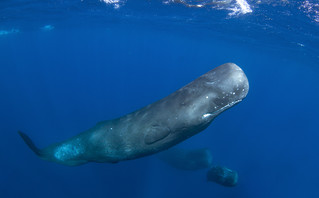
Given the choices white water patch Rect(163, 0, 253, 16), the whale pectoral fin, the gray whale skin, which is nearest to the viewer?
the gray whale skin

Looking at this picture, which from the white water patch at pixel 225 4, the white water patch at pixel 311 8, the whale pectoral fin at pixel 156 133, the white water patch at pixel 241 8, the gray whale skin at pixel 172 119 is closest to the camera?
the gray whale skin at pixel 172 119

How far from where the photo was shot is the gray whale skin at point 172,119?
13.1 feet

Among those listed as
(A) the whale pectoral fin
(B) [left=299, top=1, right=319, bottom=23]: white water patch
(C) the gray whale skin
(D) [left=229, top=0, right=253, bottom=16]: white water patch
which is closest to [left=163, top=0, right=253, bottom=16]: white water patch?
(D) [left=229, top=0, right=253, bottom=16]: white water patch

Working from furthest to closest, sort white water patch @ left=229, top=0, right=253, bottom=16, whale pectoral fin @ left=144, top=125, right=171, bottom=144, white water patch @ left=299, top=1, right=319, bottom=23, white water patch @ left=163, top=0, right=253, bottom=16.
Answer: white water patch @ left=163, top=0, right=253, bottom=16, white water patch @ left=229, top=0, right=253, bottom=16, white water patch @ left=299, top=1, right=319, bottom=23, whale pectoral fin @ left=144, top=125, right=171, bottom=144

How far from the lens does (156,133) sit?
4551 millimetres

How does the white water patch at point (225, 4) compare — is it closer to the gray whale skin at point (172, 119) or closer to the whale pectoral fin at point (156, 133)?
the gray whale skin at point (172, 119)

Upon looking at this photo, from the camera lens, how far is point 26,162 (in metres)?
16.8

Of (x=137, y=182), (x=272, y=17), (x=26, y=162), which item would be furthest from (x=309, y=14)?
(x=26, y=162)

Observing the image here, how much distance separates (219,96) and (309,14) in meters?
14.6

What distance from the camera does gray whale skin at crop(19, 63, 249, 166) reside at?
4004 millimetres

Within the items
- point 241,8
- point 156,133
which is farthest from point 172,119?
point 241,8

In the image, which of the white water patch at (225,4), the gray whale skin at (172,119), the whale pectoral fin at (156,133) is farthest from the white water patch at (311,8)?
the whale pectoral fin at (156,133)

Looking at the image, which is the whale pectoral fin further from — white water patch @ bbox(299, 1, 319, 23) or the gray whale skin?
white water patch @ bbox(299, 1, 319, 23)

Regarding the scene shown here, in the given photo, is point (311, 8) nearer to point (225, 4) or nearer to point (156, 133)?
point (225, 4)
